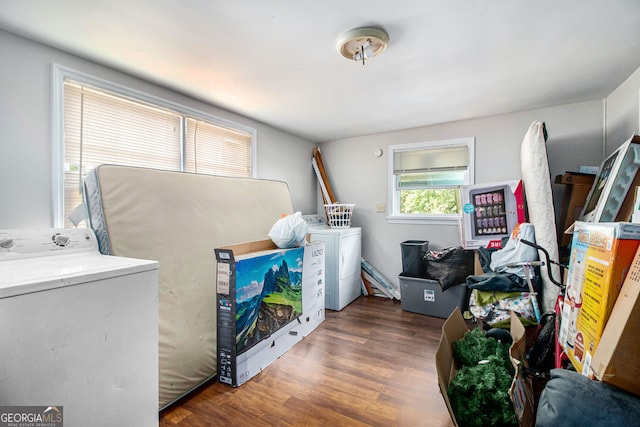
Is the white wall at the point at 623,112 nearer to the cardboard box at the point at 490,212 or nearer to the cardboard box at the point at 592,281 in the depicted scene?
the cardboard box at the point at 490,212

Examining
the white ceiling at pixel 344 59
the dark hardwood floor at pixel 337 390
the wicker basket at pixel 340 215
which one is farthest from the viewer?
the wicker basket at pixel 340 215

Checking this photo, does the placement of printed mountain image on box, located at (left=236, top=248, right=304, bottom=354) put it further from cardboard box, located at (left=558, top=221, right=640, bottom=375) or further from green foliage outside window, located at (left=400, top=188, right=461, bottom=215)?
green foliage outside window, located at (left=400, top=188, right=461, bottom=215)

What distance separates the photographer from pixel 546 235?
7.09 ft

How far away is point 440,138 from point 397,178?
70 cm

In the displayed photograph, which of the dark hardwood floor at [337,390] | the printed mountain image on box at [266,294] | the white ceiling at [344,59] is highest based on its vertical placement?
the white ceiling at [344,59]

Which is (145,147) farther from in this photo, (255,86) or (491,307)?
(491,307)

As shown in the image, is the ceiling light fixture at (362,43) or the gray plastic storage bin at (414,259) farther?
the gray plastic storage bin at (414,259)

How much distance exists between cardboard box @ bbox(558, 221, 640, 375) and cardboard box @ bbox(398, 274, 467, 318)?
173 cm

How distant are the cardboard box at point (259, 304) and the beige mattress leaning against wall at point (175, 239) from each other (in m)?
0.16

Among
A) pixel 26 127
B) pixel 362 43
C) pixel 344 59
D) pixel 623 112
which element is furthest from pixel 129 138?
pixel 623 112

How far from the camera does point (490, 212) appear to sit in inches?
111

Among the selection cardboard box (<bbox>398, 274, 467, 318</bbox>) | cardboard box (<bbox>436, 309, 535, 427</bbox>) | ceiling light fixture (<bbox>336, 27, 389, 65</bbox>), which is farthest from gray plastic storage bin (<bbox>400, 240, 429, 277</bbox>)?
ceiling light fixture (<bbox>336, 27, 389, 65</bbox>)

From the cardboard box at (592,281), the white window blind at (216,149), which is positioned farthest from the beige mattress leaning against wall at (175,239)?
the cardboard box at (592,281)

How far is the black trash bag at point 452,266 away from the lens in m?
2.81
